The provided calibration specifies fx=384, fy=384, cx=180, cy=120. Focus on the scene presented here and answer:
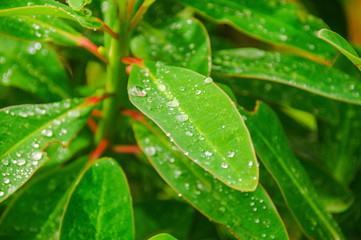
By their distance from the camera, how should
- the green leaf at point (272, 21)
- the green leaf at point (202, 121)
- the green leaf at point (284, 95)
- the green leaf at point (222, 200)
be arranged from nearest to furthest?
the green leaf at point (202, 121) → the green leaf at point (222, 200) → the green leaf at point (272, 21) → the green leaf at point (284, 95)

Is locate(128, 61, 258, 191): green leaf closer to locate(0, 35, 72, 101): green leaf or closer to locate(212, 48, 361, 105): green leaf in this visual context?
locate(212, 48, 361, 105): green leaf

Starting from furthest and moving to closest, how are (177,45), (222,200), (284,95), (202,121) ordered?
(284,95)
(177,45)
(222,200)
(202,121)

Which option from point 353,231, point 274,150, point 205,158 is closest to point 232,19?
point 274,150

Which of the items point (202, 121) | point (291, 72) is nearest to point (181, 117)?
point (202, 121)

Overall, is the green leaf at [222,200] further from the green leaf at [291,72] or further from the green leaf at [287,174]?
the green leaf at [291,72]

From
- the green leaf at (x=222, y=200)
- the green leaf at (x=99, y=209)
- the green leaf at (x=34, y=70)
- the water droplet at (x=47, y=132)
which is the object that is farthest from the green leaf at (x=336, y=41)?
the green leaf at (x=34, y=70)

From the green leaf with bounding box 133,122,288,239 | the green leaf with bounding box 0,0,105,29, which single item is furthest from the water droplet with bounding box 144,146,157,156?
the green leaf with bounding box 0,0,105,29

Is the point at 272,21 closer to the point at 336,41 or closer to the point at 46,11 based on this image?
the point at 336,41
